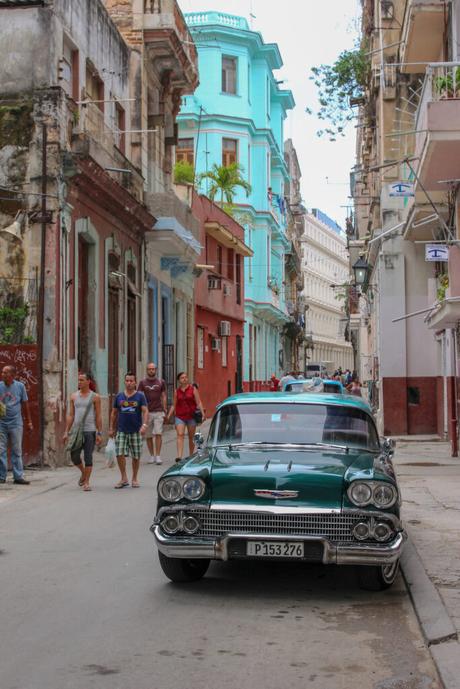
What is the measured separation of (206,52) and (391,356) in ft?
83.0

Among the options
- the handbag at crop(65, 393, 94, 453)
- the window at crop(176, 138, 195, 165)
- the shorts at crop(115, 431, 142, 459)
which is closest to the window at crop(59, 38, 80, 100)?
the handbag at crop(65, 393, 94, 453)

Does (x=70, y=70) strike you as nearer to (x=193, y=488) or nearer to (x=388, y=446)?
(x=388, y=446)

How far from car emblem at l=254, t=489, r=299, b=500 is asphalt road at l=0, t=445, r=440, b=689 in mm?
747

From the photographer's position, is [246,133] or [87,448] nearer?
[87,448]

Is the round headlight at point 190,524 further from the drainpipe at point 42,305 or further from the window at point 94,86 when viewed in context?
the window at point 94,86

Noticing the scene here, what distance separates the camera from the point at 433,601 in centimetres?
699

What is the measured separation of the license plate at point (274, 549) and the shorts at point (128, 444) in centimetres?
754

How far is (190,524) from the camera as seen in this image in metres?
7.39

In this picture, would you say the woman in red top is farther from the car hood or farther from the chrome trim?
the chrome trim

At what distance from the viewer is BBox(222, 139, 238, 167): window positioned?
156 ft

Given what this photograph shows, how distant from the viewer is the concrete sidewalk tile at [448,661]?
5223mm

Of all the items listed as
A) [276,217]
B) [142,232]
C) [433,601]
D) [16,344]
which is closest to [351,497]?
[433,601]

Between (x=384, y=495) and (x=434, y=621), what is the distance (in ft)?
3.51

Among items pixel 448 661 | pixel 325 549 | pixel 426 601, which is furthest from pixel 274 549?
pixel 448 661
